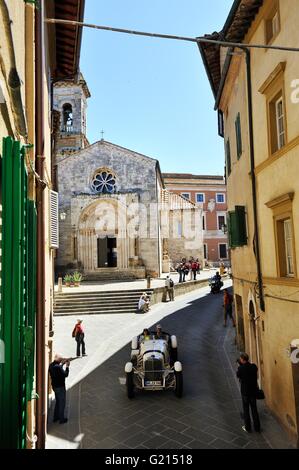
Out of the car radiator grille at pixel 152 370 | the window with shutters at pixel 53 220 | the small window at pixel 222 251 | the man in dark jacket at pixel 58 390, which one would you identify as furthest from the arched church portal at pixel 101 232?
the small window at pixel 222 251

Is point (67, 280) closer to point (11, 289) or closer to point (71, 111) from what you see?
point (71, 111)

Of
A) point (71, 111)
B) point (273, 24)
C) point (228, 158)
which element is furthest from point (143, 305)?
point (71, 111)

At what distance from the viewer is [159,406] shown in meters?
9.48

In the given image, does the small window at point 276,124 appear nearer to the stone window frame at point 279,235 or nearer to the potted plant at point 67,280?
the stone window frame at point 279,235

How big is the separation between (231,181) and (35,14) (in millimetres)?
9304

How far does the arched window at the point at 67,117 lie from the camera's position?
135ft

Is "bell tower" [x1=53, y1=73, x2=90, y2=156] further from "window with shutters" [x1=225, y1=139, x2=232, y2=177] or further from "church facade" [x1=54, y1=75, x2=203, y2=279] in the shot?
"window with shutters" [x1=225, y1=139, x2=232, y2=177]

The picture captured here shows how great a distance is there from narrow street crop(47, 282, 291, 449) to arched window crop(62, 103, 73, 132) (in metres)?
29.7

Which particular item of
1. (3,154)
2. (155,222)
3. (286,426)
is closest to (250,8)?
(3,154)

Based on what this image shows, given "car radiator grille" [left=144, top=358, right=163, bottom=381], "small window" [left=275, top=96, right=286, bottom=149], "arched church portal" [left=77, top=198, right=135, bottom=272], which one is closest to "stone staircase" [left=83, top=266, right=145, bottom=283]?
"arched church portal" [left=77, top=198, right=135, bottom=272]

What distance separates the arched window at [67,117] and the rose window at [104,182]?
455 inches

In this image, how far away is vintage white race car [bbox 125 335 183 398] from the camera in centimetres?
988

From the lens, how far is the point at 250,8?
29.8ft
